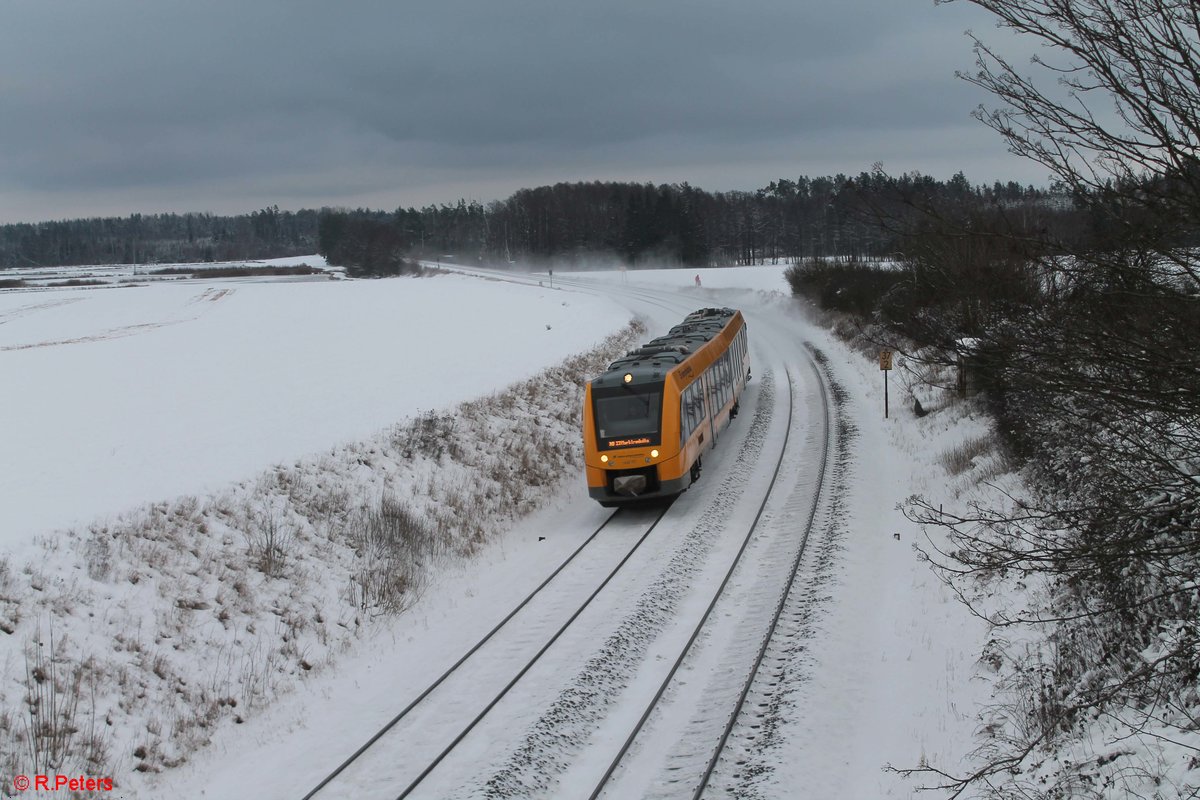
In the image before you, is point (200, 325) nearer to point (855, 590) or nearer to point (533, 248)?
point (855, 590)

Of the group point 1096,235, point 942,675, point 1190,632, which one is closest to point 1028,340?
point 1096,235

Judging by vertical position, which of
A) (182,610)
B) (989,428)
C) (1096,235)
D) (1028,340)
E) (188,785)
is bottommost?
(188,785)

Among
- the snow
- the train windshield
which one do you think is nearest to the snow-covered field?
the snow

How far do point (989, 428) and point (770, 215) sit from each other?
127 m

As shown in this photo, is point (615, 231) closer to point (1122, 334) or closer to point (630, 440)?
point (630, 440)

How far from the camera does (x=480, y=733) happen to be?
970cm

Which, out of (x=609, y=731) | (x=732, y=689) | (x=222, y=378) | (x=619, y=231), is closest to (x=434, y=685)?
(x=609, y=731)

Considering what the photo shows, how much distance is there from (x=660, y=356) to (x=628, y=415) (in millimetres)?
2601

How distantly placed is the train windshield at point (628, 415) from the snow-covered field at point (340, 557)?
1.75 meters

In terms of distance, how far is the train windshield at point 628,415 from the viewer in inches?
695

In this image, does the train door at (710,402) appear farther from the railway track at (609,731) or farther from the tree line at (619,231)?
the tree line at (619,231)

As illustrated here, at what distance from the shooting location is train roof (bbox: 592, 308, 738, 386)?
18.4 m

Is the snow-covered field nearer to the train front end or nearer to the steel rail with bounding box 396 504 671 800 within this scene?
the steel rail with bounding box 396 504 671 800

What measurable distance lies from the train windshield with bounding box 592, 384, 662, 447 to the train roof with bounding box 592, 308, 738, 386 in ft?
0.68
